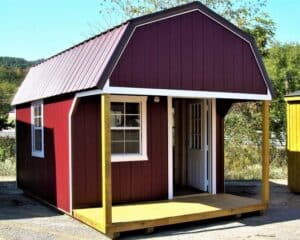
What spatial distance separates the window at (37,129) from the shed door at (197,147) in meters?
3.40

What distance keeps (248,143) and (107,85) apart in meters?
11.1

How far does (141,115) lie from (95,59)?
181 cm

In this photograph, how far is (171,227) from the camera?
7820 mm

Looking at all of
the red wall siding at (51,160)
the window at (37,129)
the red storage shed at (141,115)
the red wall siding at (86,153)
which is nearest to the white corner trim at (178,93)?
the red storage shed at (141,115)

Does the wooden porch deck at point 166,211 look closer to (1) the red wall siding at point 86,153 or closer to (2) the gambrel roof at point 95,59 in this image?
(1) the red wall siding at point 86,153

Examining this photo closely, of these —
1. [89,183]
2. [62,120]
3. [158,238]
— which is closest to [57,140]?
[62,120]

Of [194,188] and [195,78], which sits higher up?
[195,78]

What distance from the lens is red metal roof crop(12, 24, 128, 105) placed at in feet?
24.1

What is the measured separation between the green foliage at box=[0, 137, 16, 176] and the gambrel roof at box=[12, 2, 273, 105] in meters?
6.12

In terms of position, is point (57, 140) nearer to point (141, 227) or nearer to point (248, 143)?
point (141, 227)

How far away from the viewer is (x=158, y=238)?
7035mm

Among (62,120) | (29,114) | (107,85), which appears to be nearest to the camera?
(107,85)

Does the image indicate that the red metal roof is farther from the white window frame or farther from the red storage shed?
the white window frame

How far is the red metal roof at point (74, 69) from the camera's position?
7.33m
